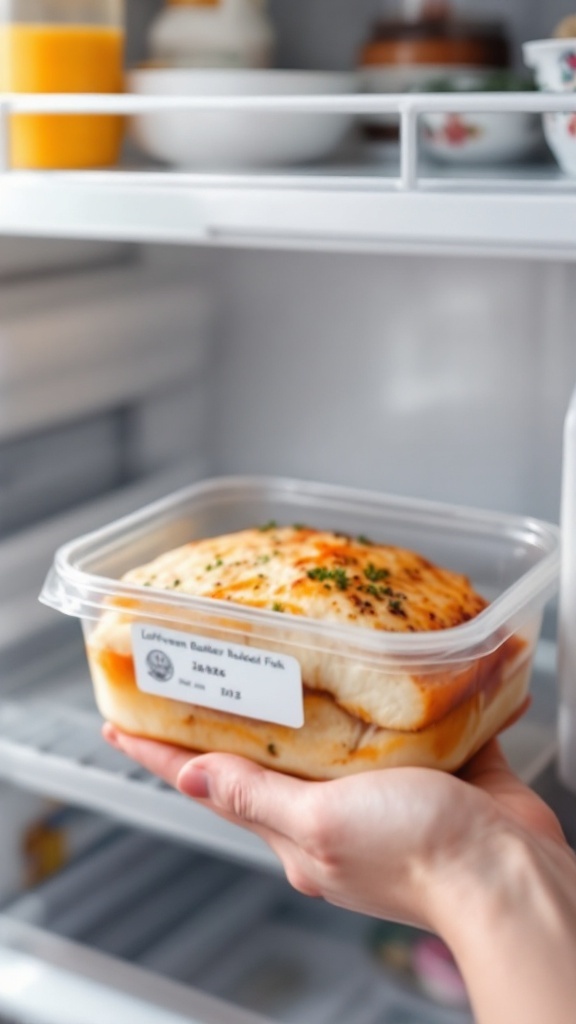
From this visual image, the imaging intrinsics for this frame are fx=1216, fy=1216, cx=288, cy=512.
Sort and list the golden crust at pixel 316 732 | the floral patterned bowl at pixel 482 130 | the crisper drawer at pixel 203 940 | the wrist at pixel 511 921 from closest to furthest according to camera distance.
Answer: the wrist at pixel 511 921, the golden crust at pixel 316 732, the floral patterned bowl at pixel 482 130, the crisper drawer at pixel 203 940

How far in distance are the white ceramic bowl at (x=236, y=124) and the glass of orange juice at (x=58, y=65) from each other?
3cm

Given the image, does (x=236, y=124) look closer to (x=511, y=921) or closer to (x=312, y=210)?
(x=312, y=210)

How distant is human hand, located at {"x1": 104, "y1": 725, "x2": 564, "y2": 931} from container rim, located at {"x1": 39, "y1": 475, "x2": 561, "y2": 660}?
0.07 m

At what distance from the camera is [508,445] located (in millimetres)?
1057

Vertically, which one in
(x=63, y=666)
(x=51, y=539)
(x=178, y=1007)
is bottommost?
(x=178, y=1007)

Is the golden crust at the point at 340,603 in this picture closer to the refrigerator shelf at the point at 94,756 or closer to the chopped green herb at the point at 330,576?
the chopped green herb at the point at 330,576

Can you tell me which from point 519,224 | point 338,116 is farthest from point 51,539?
point 519,224

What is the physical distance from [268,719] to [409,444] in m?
0.47

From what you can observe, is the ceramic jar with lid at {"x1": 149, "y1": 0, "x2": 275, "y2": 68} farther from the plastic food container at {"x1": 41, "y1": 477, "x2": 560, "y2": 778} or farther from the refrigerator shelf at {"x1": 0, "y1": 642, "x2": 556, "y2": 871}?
the refrigerator shelf at {"x1": 0, "y1": 642, "x2": 556, "y2": 871}

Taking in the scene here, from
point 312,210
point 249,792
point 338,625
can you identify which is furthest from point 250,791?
point 312,210

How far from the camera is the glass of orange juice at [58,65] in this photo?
2.73ft

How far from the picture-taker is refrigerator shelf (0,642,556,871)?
2.74 ft

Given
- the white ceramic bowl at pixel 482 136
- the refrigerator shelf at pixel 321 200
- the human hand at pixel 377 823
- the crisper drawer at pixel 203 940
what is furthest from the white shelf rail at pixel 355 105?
the crisper drawer at pixel 203 940

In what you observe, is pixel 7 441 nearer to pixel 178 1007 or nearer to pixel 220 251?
pixel 220 251
